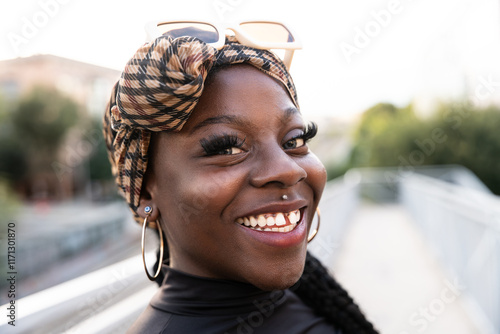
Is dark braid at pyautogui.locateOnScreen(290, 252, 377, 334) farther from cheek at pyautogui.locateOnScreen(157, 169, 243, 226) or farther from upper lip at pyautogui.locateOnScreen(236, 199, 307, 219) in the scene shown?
cheek at pyautogui.locateOnScreen(157, 169, 243, 226)

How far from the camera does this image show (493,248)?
4.39 meters

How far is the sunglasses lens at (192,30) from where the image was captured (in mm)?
1286

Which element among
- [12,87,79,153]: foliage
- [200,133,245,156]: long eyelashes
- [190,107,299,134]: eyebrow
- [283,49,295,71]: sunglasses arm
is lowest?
[12,87,79,153]: foliage

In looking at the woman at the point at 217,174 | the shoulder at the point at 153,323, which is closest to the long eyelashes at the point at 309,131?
the woman at the point at 217,174

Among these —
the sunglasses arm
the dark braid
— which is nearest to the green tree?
the dark braid

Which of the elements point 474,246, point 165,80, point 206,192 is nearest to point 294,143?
point 206,192

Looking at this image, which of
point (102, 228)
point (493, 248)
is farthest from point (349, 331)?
point (102, 228)

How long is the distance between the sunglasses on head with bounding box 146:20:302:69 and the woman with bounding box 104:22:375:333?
4 centimetres

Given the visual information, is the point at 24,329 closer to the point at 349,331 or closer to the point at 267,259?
the point at 267,259

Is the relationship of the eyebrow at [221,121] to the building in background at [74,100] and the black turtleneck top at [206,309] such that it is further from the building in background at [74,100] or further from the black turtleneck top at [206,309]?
the building in background at [74,100]

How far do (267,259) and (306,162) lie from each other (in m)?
0.33

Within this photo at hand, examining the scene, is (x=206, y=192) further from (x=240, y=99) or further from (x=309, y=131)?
(x=309, y=131)

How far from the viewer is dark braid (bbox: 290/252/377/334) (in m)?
1.63

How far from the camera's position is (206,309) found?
133 cm
